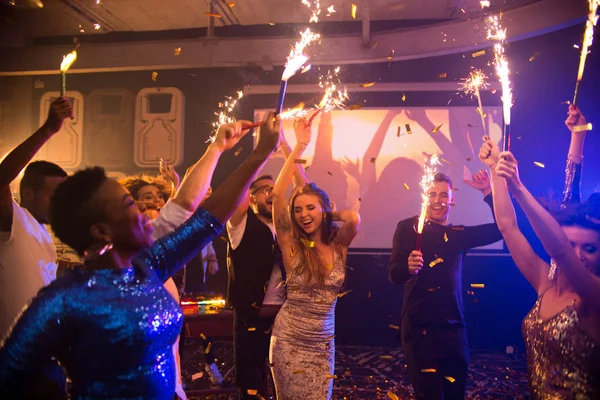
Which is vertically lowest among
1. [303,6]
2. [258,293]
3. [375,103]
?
[258,293]

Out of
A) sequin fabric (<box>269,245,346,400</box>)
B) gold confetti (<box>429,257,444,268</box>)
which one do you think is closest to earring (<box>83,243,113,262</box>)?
sequin fabric (<box>269,245,346,400</box>)

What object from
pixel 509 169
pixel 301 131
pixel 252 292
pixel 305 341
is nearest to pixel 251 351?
pixel 252 292

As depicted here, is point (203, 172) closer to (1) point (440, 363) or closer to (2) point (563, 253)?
(2) point (563, 253)

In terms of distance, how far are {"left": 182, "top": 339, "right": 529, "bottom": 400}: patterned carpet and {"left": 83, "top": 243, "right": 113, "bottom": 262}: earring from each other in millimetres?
3554

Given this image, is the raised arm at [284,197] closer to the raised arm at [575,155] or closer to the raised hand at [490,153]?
the raised hand at [490,153]

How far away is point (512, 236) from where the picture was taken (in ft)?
7.32

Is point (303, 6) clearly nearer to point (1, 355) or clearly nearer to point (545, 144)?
point (545, 144)

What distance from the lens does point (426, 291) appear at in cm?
319

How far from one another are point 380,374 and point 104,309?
180 inches

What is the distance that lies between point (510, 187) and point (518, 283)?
16.4 feet

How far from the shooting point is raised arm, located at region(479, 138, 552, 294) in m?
2.11

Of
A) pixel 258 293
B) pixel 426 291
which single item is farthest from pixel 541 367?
pixel 258 293

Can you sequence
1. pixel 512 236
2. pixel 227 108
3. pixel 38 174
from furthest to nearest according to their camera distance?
pixel 227 108, pixel 38 174, pixel 512 236

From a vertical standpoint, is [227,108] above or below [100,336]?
above
